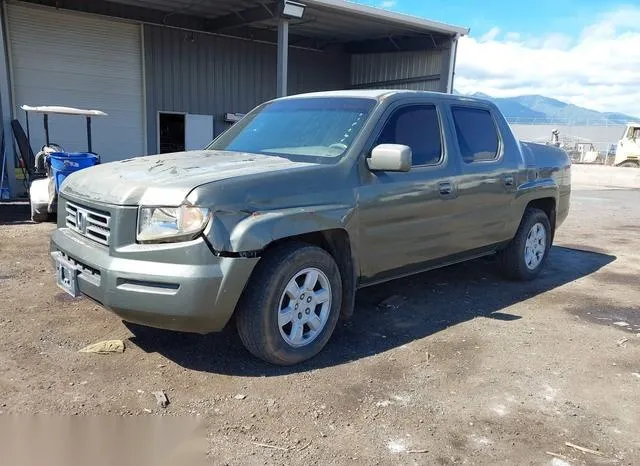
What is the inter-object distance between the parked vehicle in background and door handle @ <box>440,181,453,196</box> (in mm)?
29065

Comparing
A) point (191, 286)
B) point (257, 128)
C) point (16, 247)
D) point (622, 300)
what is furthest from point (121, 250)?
point (622, 300)

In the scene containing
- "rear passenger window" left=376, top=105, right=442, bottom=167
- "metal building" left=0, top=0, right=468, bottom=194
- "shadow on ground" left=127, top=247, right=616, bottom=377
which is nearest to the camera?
"shadow on ground" left=127, top=247, right=616, bottom=377

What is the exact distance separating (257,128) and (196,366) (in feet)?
7.13

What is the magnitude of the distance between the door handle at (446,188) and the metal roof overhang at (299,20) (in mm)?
9607

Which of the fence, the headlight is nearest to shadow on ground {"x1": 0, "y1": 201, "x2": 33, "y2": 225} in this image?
the headlight

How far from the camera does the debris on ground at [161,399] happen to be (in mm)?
3174

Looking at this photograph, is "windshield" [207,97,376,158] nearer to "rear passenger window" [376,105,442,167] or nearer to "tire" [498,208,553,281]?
"rear passenger window" [376,105,442,167]

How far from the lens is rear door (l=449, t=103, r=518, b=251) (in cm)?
493

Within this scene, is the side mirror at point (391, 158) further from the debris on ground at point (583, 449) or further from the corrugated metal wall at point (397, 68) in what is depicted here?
the corrugated metal wall at point (397, 68)

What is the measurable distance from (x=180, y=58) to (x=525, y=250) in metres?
13.4

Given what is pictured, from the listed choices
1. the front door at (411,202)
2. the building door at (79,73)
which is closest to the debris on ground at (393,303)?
the front door at (411,202)

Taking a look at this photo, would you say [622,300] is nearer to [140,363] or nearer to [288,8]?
[140,363]

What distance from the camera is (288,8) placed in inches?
494

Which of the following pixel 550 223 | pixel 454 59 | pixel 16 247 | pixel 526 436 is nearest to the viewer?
pixel 526 436
